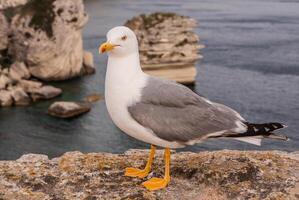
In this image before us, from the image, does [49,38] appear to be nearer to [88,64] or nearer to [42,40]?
[42,40]

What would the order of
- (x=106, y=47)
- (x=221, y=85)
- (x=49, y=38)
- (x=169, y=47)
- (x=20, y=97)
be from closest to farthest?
1. (x=106, y=47)
2. (x=20, y=97)
3. (x=221, y=85)
4. (x=169, y=47)
5. (x=49, y=38)

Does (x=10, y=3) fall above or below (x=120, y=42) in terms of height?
below

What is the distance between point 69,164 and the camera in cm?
875

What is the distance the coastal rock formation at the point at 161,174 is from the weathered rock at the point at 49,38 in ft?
181

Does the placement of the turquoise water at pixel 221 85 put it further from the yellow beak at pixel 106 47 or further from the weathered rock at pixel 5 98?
the yellow beak at pixel 106 47

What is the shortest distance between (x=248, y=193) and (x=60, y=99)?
48305 mm

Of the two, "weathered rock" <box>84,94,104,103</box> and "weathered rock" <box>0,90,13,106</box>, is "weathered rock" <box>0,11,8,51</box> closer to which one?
"weathered rock" <box>0,90,13,106</box>

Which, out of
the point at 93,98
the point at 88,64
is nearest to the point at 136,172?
the point at 93,98

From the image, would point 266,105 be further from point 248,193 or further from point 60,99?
point 248,193

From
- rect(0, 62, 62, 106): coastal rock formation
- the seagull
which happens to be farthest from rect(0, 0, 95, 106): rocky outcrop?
the seagull

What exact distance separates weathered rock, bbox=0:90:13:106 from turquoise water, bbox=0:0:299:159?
53.4 inches

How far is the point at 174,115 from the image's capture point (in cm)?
777

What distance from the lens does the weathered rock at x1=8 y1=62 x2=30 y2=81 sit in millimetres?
59037

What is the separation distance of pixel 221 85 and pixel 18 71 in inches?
999
